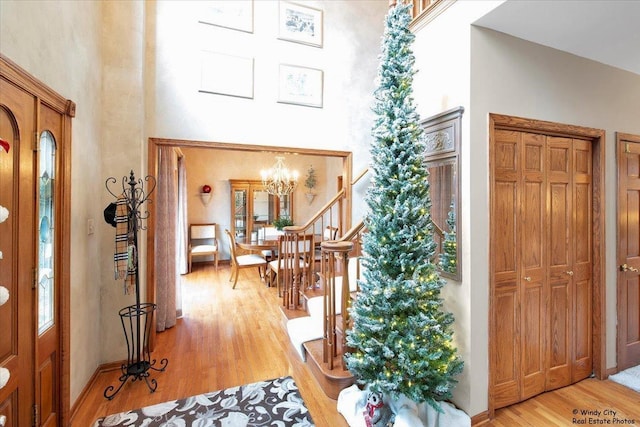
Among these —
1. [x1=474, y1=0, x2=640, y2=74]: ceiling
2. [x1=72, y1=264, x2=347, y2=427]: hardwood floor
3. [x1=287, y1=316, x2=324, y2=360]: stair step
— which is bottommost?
[x1=72, y1=264, x2=347, y2=427]: hardwood floor

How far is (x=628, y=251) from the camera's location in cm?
258

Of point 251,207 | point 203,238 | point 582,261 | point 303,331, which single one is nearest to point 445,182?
point 582,261

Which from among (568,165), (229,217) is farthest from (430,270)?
(229,217)

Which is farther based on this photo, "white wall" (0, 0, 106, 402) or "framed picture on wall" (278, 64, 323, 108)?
"framed picture on wall" (278, 64, 323, 108)

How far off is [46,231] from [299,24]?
3231 mm

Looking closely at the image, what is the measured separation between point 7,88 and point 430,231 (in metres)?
2.41

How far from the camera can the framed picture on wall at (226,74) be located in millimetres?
2992

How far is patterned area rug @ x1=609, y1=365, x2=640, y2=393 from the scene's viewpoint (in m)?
2.31

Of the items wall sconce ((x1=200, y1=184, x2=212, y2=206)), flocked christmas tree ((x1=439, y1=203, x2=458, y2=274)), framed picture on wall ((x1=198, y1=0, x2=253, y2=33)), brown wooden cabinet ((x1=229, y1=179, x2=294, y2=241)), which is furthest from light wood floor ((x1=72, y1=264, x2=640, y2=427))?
framed picture on wall ((x1=198, y1=0, x2=253, y2=33))

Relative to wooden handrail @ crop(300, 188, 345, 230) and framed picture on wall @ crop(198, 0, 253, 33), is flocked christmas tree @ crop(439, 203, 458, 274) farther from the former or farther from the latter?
framed picture on wall @ crop(198, 0, 253, 33)

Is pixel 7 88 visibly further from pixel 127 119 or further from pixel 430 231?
pixel 430 231

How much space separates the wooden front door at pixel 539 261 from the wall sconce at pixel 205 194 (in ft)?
20.3

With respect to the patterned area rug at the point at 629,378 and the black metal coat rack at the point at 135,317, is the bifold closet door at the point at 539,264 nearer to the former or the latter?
the patterned area rug at the point at 629,378

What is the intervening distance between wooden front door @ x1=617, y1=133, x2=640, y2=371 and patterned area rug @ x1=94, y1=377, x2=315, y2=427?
2.90 meters
